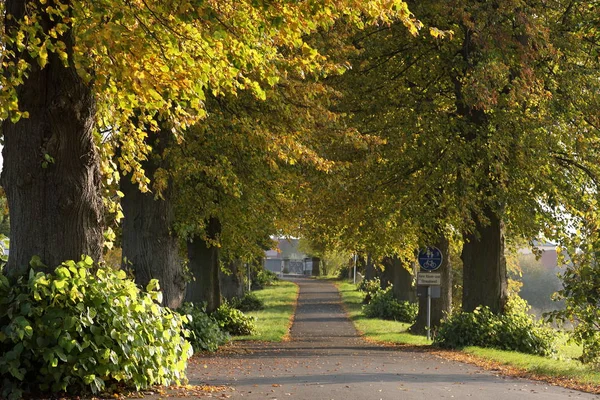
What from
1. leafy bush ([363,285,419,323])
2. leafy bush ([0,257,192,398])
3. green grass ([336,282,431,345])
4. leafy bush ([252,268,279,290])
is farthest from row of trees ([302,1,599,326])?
leafy bush ([252,268,279,290])

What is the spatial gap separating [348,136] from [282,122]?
1.46 m

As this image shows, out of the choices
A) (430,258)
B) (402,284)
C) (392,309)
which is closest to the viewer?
→ (430,258)

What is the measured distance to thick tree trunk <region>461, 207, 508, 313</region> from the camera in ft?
80.0

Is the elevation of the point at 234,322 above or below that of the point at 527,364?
above

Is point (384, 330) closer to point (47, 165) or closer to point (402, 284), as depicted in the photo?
point (402, 284)

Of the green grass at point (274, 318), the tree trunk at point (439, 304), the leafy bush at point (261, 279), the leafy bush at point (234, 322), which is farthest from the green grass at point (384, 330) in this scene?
the leafy bush at point (261, 279)

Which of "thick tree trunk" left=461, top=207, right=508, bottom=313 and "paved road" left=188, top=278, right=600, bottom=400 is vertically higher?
"thick tree trunk" left=461, top=207, right=508, bottom=313

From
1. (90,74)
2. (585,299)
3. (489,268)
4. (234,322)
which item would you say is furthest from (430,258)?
(90,74)

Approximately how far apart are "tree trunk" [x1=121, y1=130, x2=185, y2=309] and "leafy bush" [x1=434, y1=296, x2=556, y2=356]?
27.4 feet

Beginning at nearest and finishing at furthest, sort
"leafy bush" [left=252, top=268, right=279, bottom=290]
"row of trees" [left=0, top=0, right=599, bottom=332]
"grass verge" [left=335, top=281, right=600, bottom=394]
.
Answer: "row of trees" [left=0, top=0, right=599, bottom=332] < "grass verge" [left=335, top=281, right=600, bottom=394] < "leafy bush" [left=252, top=268, right=279, bottom=290]

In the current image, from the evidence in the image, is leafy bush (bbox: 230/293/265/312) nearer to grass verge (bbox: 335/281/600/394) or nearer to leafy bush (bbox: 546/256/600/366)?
grass verge (bbox: 335/281/600/394)

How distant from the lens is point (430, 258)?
27.1 m

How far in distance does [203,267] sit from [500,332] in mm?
9625

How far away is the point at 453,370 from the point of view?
1711 cm
